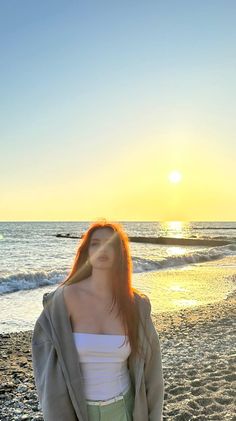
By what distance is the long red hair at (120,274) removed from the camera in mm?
2615

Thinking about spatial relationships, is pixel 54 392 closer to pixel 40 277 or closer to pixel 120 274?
pixel 120 274

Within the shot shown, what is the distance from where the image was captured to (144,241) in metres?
60.3

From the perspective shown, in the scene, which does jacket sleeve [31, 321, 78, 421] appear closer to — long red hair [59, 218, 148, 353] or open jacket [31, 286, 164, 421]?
open jacket [31, 286, 164, 421]

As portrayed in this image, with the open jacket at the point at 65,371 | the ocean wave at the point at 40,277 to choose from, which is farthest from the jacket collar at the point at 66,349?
the ocean wave at the point at 40,277

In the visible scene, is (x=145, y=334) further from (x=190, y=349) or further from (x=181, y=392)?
(x=190, y=349)

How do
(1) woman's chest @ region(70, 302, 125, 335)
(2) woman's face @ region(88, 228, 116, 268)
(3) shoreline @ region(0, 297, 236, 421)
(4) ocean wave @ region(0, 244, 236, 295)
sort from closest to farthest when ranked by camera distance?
(1) woman's chest @ region(70, 302, 125, 335) < (2) woman's face @ region(88, 228, 116, 268) < (3) shoreline @ region(0, 297, 236, 421) < (4) ocean wave @ region(0, 244, 236, 295)

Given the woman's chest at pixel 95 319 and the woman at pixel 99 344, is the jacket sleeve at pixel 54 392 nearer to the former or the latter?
the woman at pixel 99 344

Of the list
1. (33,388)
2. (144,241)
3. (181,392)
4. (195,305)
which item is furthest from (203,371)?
(144,241)

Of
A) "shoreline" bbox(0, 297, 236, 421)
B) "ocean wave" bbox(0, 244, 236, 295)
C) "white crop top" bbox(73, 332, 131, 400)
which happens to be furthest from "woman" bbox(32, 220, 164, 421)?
"ocean wave" bbox(0, 244, 236, 295)

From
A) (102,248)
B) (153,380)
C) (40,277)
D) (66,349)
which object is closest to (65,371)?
(66,349)

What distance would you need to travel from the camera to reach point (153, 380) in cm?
263

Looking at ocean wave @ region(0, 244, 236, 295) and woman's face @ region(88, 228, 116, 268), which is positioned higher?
woman's face @ region(88, 228, 116, 268)

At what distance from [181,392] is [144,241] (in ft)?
180

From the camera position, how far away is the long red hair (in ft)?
8.58
